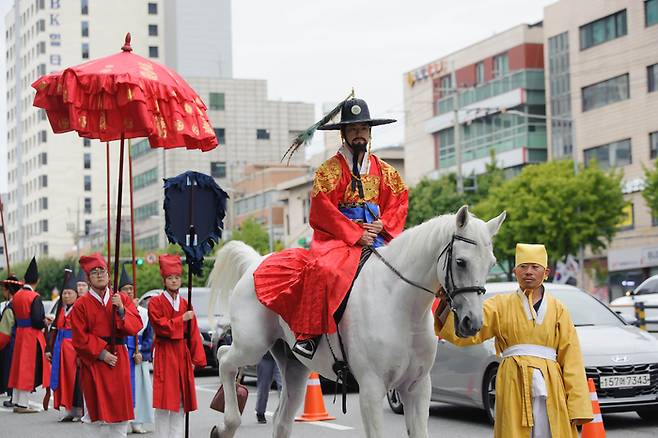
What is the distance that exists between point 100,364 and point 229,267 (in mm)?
1810

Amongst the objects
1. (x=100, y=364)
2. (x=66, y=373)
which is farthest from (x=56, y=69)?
(x=100, y=364)

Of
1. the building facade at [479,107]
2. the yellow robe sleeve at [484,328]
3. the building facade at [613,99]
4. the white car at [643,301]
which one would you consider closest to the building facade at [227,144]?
the building facade at [479,107]

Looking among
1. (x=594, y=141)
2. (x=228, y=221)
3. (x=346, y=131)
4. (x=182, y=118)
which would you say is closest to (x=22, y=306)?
(x=182, y=118)

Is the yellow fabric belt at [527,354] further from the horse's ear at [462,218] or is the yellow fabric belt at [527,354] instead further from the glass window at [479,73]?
the glass window at [479,73]

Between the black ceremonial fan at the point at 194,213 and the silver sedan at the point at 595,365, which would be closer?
the black ceremonial fan at the point at 194,213

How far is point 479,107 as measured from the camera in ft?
212

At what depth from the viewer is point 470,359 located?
45.1 ft

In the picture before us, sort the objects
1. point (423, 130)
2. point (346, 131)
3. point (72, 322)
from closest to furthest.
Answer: point (346, 131) < point (72, 322) < point (423, 130)

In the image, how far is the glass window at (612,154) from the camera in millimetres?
52938

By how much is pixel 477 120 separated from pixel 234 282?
180ft

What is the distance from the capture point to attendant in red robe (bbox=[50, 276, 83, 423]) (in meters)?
16.2

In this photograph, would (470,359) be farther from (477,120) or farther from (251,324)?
(477,120)

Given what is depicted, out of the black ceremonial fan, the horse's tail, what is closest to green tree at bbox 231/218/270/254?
the horse's tail

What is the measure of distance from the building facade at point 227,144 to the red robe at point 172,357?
90870 millimetres
